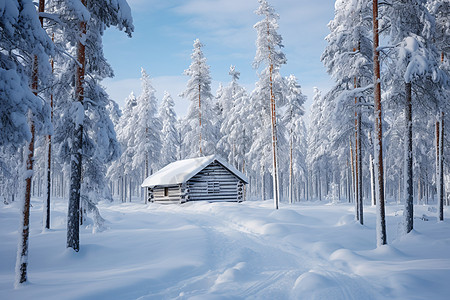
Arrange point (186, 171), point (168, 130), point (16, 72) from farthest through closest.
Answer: point (168, 130)
point (186, 171)
point (16, 72)

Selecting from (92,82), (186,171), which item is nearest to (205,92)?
(186,171)

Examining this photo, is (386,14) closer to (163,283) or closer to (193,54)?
(163,283)

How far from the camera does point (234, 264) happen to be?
895 centimetres

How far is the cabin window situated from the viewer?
3016 cm

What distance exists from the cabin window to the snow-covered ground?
14171mm

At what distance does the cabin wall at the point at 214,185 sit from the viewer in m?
29.4

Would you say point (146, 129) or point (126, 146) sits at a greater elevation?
point (146, 129)

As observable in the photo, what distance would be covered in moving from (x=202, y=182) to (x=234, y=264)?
21097 millimetres

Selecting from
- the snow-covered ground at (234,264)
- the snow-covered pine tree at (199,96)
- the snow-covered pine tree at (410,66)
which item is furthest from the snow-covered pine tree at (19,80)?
the snow-covered pine tree at (199,96)

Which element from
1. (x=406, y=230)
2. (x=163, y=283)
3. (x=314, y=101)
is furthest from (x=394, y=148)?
(x=163, y=283)

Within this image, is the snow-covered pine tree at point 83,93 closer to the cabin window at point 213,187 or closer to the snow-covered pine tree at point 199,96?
the cabin window at point 213,187

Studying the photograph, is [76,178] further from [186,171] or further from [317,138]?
[317,138]

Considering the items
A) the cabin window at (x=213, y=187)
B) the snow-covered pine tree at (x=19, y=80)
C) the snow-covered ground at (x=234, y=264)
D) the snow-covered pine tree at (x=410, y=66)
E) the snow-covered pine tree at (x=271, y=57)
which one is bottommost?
the snow-covered ground at (x=234, y=264)

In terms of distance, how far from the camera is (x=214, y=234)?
1372 cm
